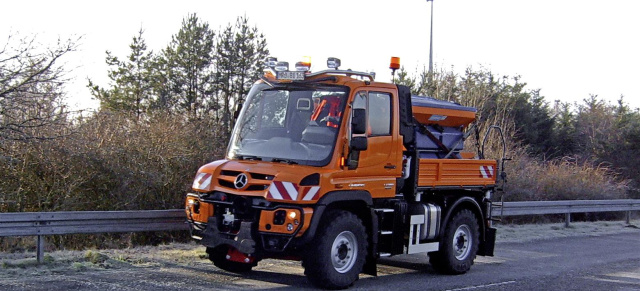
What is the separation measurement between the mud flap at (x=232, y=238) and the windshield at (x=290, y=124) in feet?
3.38

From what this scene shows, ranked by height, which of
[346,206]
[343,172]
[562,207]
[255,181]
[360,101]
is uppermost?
[360,101]

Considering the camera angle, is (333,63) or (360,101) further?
(333,63)

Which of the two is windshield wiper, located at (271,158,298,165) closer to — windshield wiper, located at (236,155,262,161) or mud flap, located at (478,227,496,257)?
windshield wiper, located at (236,155,262,161)

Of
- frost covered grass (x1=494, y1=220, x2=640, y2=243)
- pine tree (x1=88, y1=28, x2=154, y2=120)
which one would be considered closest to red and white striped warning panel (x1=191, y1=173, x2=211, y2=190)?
frost covered grass (x1=494, y1=220, x2=640, y2=243)

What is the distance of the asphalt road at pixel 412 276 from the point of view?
325 inches


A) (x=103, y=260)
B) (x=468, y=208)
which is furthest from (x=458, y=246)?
(x=103, y=260)

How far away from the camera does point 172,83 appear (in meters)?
31.4

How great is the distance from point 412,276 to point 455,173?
1725 mm

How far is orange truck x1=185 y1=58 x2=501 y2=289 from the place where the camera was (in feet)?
26.5

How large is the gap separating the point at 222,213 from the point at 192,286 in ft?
3.16

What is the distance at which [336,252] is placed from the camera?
842cm

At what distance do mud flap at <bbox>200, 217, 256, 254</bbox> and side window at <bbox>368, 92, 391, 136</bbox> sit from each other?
2.16m

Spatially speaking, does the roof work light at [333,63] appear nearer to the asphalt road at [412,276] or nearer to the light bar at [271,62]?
the light bar at [271,62]

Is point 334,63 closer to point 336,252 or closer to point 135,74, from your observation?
point 336,252
